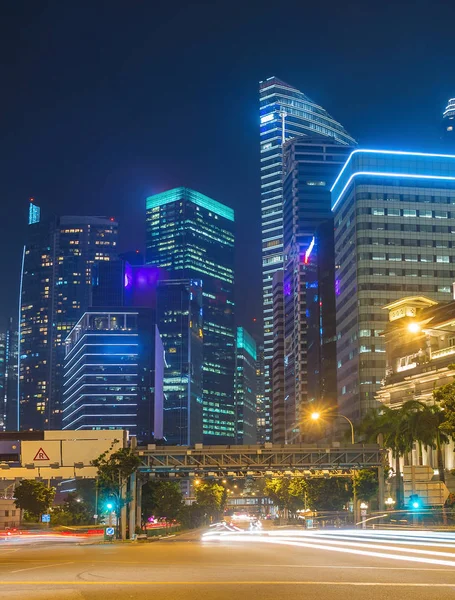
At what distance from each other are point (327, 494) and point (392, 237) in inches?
2915

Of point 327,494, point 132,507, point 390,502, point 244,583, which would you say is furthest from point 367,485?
point 244,583

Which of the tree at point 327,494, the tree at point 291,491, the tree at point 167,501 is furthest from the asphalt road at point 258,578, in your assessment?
the tree at point 291,491

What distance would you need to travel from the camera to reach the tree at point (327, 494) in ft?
389

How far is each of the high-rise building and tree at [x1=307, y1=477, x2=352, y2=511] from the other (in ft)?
176

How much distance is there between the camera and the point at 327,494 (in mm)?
119438

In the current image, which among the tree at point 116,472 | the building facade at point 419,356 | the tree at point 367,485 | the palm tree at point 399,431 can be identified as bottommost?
the tree at point 367,485

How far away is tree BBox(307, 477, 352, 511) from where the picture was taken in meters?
119

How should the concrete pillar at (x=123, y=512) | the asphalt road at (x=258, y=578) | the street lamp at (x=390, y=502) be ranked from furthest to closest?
the street lamp at (x=390, y=502)
the concrete pillar at (x=123, y=512)
the asphalt road at (x=258, y=578)

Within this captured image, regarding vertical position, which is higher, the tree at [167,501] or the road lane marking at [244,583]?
the road lane marking at [244,583]

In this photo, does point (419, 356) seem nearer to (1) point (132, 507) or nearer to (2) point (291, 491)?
(2) point (291, 491)

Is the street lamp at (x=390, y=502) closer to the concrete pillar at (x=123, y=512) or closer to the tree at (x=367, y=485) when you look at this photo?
the tree at (x=367, y=485)

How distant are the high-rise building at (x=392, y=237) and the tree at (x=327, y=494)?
5369cm

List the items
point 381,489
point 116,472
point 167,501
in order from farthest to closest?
point 167,501, point 381,489, point 116,472

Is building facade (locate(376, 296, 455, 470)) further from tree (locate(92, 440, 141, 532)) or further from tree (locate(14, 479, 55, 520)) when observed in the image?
tree (locate(14, 479, 55, 520))
